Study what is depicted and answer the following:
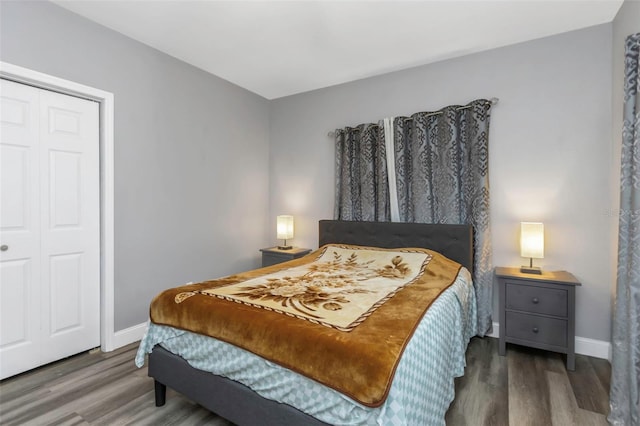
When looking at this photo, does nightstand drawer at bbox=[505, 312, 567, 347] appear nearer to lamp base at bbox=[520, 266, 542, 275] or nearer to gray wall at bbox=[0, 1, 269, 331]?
lamp base at bbox=[520, 266, 542, 275]

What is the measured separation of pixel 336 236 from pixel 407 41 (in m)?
2.10

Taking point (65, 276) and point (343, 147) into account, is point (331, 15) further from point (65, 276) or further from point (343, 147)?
point (65, 276)

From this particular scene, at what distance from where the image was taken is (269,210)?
176 inches

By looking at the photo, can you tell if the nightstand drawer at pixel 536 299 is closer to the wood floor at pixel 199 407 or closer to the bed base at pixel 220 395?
the wood floor at pixel 199 407

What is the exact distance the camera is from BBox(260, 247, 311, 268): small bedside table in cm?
375

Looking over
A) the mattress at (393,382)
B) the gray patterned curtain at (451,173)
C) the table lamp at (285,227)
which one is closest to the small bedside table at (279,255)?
the table lamp at (285,227)

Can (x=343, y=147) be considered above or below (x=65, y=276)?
above

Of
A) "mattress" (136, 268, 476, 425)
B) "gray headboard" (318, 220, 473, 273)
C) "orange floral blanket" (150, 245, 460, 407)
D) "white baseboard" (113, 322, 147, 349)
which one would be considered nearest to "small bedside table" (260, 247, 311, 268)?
"gray headboard" (318, 220, 473, 273)

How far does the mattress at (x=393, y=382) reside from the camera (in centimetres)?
119

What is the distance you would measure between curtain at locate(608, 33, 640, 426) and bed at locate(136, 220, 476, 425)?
82 cm

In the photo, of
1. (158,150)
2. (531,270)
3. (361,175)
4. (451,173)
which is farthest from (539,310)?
(158,150)

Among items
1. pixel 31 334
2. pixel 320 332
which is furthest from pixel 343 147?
pixel 31 334

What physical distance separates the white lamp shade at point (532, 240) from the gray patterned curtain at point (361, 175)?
128cm

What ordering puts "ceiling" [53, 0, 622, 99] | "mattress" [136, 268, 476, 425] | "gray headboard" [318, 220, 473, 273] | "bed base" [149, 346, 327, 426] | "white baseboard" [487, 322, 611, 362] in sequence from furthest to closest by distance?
"gray headboard" [318, 220, 473, 273] < "white baseboard" [487, 322, 611, 362] < "ceiling" [53, 0, 622, 99] < "bed base" [149, 346, 327, 426] < "mattress" [136, 268, 476, 425]
